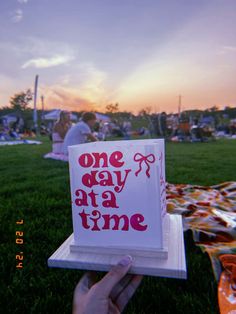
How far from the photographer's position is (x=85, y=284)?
29.6 inches

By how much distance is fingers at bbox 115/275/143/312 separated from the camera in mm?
729

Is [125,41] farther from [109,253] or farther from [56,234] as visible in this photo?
[109,253]

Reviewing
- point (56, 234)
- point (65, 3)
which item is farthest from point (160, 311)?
point (65, 3)

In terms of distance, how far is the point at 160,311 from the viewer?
918 millimetres

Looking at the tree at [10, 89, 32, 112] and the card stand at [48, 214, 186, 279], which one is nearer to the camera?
the card stand at [48, 214, 186, 279]

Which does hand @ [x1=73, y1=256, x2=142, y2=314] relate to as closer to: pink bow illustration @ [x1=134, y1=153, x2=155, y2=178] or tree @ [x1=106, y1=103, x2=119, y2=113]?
pink bow illustration @ [x1=134, y1=153, x2=155, y2=178]

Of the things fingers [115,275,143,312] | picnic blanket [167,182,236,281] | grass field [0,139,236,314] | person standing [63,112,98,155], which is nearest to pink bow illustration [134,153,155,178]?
fingers [115,275,143,312]

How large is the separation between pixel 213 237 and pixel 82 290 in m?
1.01

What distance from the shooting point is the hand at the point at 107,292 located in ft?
2.02

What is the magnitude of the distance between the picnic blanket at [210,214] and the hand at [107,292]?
1.87 ft

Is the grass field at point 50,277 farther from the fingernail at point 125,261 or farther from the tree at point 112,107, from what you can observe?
the tree at point 112,107

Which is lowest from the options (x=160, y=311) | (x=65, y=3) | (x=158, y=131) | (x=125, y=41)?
(x=160, y=311)

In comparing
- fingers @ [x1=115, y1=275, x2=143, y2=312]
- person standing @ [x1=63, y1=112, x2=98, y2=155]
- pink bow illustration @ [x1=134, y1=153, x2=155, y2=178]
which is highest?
person standing @ [x1=63, y1=112, x2=98, y2=155]

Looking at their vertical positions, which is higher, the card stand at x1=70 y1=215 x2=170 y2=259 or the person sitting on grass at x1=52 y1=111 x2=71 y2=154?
the person sitting on grass at x1=52 y1=111 x2=71 y2=154
